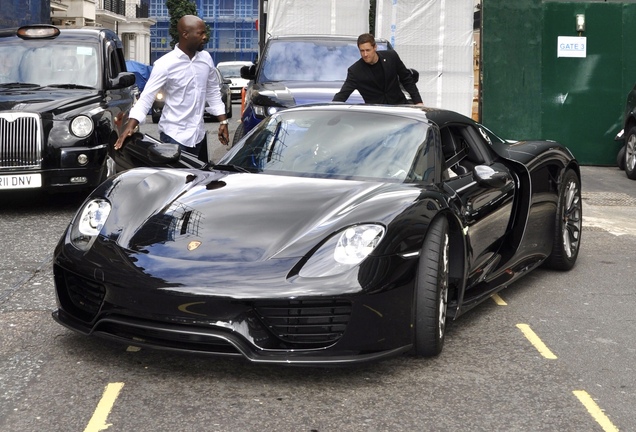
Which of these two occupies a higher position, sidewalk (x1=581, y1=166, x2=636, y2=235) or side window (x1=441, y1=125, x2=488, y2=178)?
side window (x1=441, y1=125, x2=488, y2=178)

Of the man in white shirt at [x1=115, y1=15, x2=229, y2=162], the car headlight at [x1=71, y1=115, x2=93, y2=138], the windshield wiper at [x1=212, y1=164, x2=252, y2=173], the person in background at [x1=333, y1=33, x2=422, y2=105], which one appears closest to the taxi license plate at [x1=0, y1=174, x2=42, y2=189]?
the car headlight at [x1=71, y1=115, x2=93, y2=138]

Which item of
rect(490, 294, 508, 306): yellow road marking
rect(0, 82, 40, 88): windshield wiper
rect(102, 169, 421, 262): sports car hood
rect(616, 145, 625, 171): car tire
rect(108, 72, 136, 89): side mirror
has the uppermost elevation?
rect(108, 72, 136, 89): side mirror

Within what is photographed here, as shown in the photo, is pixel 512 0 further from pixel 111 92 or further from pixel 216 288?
pixel 216 288

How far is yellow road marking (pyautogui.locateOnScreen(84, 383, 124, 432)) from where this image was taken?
162 inches

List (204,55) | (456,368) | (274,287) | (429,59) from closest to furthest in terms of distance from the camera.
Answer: (274,287), (456,368), (204,55), (429,59)

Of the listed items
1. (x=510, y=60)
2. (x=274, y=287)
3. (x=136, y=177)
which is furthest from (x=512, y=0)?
(x=274, y=287)

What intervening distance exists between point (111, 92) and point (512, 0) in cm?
708

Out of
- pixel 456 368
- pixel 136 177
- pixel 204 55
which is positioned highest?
pixel 204 55

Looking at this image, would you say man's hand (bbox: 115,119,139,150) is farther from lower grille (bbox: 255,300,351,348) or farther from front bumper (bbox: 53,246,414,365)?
lower grille (bbox: 255,300,351,348)

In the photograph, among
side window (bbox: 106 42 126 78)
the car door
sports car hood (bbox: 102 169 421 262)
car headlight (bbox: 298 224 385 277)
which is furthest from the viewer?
side window (bbox: 106 42 126 78)

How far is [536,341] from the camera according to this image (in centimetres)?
561

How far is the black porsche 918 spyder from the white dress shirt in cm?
185

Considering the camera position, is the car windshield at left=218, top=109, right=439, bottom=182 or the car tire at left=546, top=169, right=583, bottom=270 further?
the car tire at left=546, top=169, right=583, bottom=270

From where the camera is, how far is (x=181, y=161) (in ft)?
21.8
